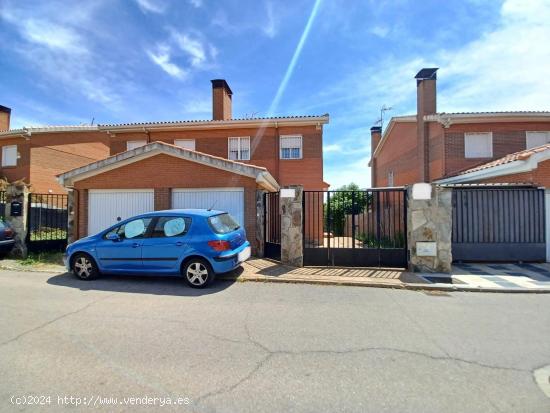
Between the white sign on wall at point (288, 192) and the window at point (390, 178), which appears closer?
the white sign on wall at point (288, 192)

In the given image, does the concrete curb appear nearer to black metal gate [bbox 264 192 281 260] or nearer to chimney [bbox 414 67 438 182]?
black metal gate [bbox 264 192 281 260]

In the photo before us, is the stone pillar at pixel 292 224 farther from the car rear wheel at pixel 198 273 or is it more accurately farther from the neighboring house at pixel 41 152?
the neighboring house at pixel 41 152

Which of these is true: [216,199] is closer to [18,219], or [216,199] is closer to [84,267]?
[84,267]

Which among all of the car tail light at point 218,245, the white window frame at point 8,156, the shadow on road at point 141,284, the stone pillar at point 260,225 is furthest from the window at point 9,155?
the car tail light at point 218,245

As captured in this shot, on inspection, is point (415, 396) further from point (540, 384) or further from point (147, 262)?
point (147, 262)

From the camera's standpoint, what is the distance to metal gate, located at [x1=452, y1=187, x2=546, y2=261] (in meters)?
9.14

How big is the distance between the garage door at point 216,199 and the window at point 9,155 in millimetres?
15631

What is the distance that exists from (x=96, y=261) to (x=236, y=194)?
4.06 meters

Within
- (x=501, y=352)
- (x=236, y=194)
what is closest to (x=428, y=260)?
(x=501, y=352)

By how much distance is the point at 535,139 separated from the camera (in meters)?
14.5

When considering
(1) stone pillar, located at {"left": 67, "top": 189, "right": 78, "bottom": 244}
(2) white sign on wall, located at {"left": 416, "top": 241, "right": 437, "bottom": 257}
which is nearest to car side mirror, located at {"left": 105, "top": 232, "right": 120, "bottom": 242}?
(1) stone pillar, located at {"left": 67, "top": 189, "right": 78, "bottom": 244}

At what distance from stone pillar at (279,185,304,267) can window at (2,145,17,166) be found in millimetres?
18925

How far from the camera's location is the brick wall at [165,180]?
30.5 ft

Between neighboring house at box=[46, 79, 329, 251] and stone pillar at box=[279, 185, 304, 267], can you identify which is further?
neighboring house at box=[46, 79, 329, 251]
